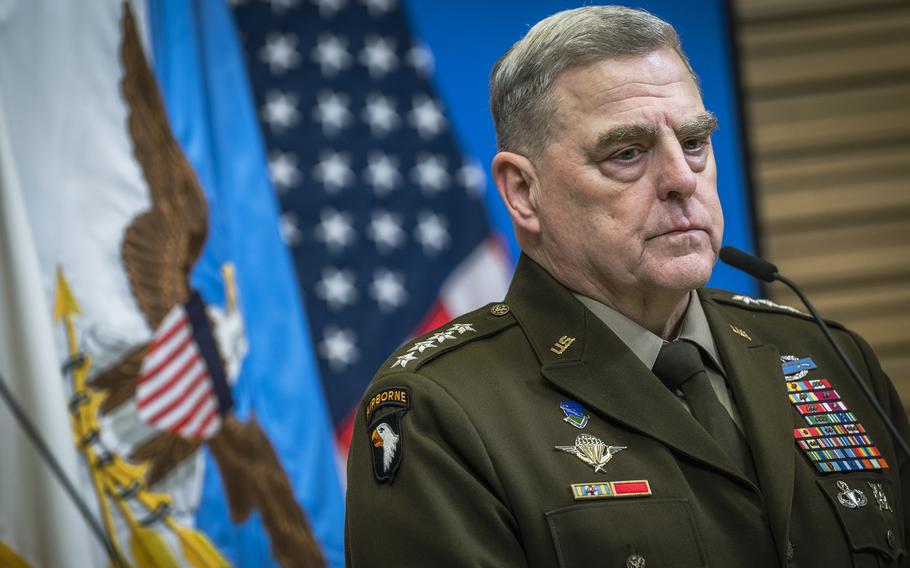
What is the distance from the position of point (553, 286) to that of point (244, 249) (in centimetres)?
179

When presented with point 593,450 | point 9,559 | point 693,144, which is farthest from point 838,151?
point 9,559

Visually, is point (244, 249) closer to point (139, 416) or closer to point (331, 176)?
point (331, 176)

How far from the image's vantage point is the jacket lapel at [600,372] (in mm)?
1608

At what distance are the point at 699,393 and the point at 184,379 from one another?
1.86 meters

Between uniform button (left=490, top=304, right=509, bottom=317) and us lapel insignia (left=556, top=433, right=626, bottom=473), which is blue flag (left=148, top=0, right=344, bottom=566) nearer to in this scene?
uniform button (left=490, top=304, right=509, bottom=317)

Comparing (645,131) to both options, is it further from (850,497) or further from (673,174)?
(850,497)

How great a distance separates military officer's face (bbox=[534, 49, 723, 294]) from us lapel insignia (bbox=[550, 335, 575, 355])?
0.44 ft

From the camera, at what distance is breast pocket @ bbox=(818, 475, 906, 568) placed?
1.61m

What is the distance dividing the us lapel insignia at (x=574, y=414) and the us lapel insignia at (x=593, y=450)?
3 centimetres

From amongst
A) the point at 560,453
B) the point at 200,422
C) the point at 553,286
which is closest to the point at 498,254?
the point at 200,422

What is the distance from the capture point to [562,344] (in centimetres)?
175

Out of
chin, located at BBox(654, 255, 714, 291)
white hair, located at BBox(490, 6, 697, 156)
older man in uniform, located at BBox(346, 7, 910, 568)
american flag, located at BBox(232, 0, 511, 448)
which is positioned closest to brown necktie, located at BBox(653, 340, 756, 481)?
older man in uniform, located at BBox(346, 7, 910, 568)

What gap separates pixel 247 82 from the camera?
351 centimetres

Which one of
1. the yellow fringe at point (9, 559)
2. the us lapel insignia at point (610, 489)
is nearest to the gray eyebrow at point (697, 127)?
the us lapel insignia at point (610, 489)
